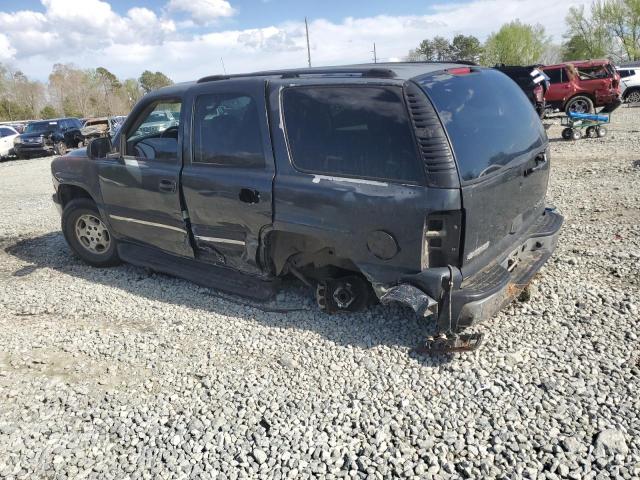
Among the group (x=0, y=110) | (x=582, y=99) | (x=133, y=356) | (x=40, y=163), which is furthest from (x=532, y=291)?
(x=0, y=110)

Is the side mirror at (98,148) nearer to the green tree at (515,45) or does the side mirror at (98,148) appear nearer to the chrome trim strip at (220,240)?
the chrome trim strip at (220,240)

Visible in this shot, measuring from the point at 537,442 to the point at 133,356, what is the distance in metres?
2.73

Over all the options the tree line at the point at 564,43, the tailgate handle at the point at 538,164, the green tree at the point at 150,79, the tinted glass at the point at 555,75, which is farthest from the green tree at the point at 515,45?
the tailgate handle at the point at 538,164

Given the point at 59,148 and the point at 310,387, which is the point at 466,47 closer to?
the point at 59,148

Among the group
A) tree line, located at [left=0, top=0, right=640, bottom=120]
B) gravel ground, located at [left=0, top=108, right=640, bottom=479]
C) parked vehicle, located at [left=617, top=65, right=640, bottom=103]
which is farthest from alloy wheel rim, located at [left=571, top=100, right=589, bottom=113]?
tree line, located at [left=0, top=0, right=640, bottom=120]

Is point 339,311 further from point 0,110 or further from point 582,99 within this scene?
point 0,110

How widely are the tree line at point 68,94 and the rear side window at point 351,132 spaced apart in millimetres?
63352

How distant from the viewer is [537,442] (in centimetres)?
261

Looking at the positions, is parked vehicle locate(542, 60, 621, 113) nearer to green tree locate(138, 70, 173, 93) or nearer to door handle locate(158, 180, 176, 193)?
door handle locate(158, 180, 176, 193)

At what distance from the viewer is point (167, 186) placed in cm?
442

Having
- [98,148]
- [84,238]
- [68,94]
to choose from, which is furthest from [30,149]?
[68,94]

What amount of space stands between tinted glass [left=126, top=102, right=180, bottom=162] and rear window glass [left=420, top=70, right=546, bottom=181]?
2.36 metres

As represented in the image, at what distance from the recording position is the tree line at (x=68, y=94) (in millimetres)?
59781

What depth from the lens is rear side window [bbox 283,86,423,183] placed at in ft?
10.4
